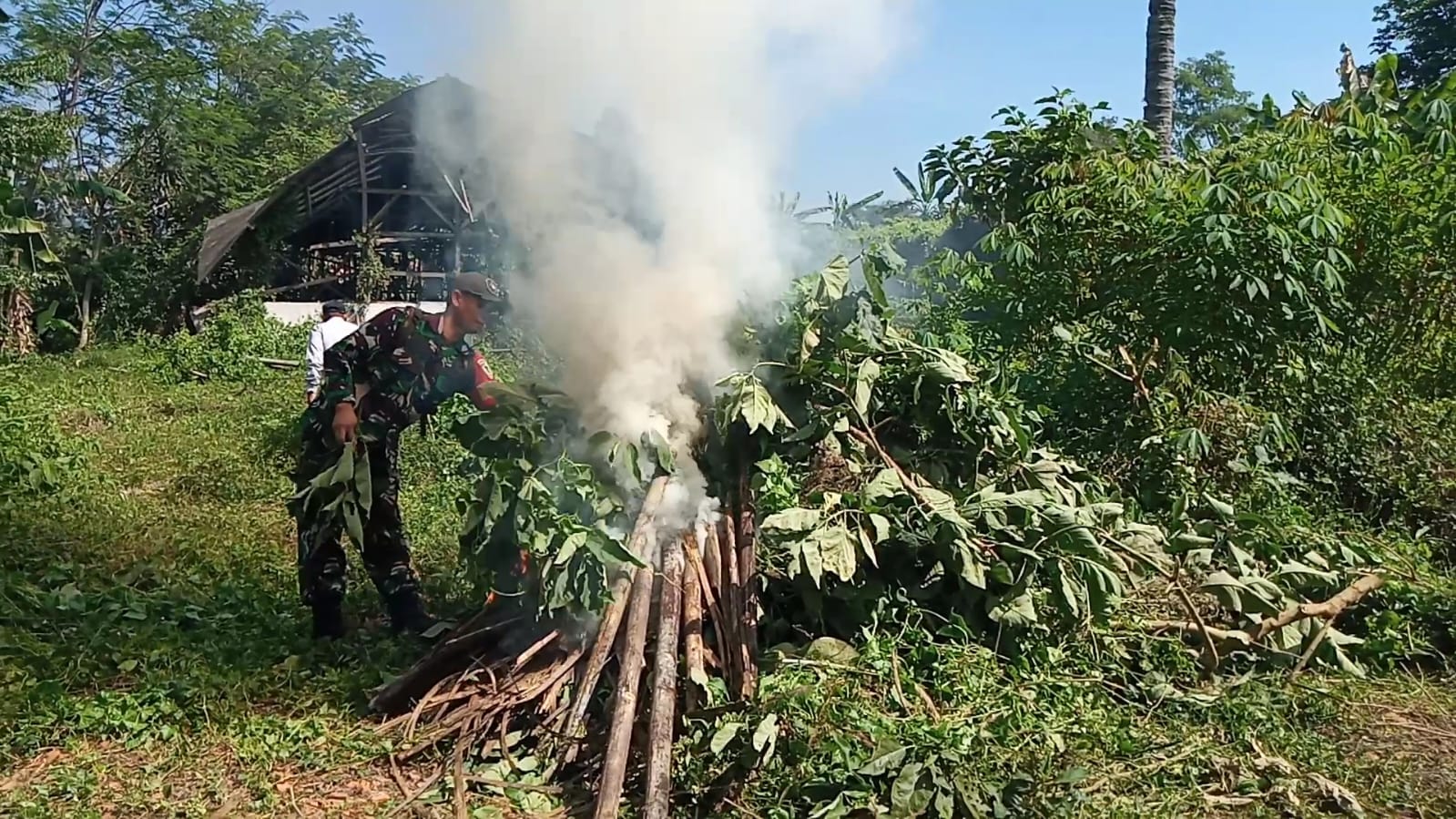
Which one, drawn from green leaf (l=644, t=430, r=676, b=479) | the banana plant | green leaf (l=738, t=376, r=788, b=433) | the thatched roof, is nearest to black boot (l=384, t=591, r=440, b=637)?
green leaf (l=644, t=430, r=676, b=479)

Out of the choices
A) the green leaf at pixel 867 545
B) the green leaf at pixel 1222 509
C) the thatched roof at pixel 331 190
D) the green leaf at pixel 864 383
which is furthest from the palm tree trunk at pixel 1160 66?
the thatched roof at pixel 331 190

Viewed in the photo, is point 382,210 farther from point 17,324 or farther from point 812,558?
point 812,558

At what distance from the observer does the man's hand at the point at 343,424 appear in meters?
4.78

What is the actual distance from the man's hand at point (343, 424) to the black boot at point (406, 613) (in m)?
0.71

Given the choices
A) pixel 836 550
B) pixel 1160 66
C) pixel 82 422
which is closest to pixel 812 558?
pixel 836 550

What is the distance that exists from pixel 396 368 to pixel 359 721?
1495mm

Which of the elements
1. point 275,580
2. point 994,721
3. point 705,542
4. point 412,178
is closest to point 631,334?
point 705,542

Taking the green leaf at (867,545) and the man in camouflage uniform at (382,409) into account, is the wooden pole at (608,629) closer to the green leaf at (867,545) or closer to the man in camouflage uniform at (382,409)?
the green leaf at (867,545)

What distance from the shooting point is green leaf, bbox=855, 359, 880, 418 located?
4.70 m

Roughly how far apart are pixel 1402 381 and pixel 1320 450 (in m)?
0.57

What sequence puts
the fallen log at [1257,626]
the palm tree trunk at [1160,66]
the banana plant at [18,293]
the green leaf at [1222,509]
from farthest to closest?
the banana plant at [18,293]
the palm tree trunk at [1160,66]
the green leaf at [1222,509]
the fallen log at [1257,626]

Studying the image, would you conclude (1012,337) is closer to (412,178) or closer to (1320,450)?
(1320,450)

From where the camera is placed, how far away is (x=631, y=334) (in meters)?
4.63

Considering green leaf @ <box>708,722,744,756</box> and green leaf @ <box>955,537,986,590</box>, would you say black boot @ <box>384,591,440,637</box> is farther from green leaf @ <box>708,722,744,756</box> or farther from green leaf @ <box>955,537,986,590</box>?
green leaf @ <box>955,537,986,590</box>
